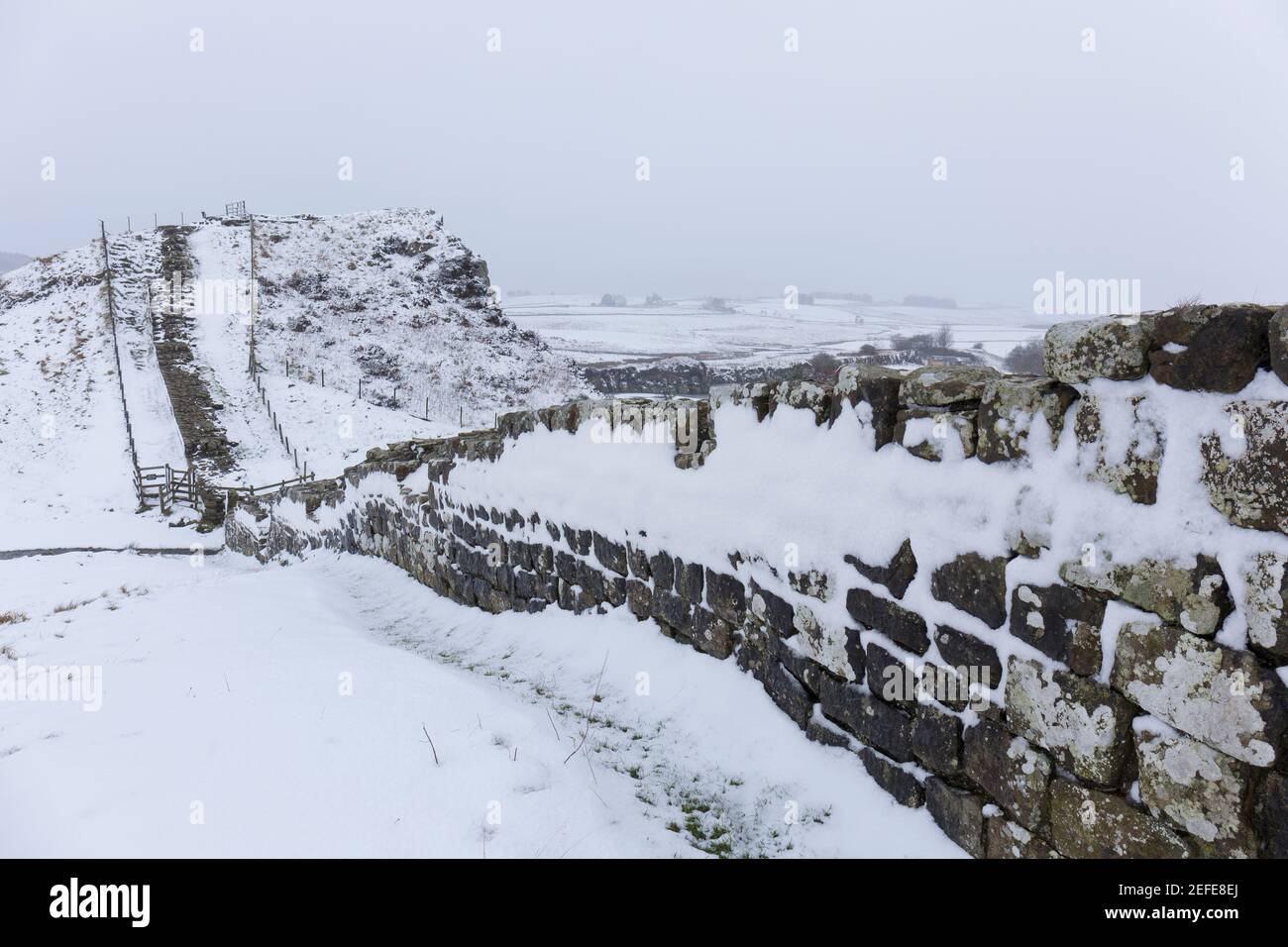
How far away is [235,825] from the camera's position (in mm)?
2654

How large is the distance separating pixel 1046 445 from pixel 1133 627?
627 millimetres

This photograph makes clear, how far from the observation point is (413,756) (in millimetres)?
3209

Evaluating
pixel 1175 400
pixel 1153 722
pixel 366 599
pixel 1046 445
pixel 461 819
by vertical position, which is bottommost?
pixel 366 599

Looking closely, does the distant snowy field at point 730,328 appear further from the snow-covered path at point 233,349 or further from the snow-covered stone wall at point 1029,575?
the snow-covered path at point 233,349

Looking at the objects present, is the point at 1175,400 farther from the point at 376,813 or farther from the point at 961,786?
the point at 376,813

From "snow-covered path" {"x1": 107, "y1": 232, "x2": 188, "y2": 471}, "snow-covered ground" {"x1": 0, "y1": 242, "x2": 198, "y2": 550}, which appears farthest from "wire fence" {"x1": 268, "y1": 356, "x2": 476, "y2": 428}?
"snow-covered ground" {"x1": 0, "y1": 242, "x2": 198, "y2": 550}

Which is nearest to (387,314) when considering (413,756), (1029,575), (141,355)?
(141,355)

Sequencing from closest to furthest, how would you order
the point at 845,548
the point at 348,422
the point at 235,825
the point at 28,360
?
the point at 235,825
the point at 845,548
the point at 348,422
the point at 28,360

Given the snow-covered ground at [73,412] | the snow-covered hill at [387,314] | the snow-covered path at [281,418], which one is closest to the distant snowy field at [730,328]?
the snow-covered hill at [387,314]

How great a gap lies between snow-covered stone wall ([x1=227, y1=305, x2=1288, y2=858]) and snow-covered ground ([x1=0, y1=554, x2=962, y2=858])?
0.84 ft

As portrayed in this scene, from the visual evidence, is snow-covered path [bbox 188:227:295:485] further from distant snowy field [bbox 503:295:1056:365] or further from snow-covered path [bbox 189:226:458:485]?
distant snowy field [bbox 503:295:1056:365]

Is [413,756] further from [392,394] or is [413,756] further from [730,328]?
[730,328]
